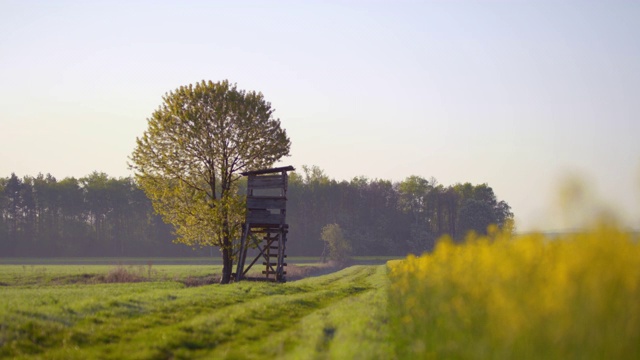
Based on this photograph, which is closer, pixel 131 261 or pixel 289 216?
pixel 131 261

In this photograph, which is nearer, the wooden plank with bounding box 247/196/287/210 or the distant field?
the wooden plank with bounding box 247/196/287/210

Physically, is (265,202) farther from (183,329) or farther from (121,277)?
(183,329)

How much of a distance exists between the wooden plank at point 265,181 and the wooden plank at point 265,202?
83cm

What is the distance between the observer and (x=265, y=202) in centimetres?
4041

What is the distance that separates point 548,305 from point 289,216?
12465 cm

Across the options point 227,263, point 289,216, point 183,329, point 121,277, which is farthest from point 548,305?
point 289,216

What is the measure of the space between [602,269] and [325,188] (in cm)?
12883

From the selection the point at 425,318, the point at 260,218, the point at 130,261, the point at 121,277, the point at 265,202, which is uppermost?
the point at 265,202

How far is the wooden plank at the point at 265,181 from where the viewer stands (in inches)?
1554

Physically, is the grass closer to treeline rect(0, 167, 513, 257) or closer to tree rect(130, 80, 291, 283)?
treeline rect(0, 167, 513, 257)

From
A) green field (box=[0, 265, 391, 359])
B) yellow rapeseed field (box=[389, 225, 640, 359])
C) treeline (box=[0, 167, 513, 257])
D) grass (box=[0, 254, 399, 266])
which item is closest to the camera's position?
yellow rapeseed field (box=[389, 225, 640, 359])

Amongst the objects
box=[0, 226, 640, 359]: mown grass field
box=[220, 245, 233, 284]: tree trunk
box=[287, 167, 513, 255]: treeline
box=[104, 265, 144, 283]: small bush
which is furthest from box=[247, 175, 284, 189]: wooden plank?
box=[287, 167, 513, 255]: treeline

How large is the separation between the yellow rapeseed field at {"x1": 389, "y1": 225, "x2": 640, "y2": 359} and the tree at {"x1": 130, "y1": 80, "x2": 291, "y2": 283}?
28560 millimetres

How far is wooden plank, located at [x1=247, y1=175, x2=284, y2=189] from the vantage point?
39.5 m
